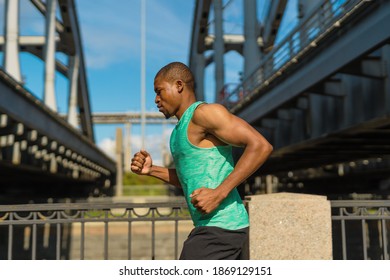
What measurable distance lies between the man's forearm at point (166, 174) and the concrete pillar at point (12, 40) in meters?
16.2

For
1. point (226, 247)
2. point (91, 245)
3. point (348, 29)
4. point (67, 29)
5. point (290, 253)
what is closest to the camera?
point (226, 247)

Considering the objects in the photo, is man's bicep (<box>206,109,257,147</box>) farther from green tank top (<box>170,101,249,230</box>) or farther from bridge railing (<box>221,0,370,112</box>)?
bridge railing (<box>221,0,370,112</box>)

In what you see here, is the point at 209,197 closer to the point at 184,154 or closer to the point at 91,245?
the point at 184,154

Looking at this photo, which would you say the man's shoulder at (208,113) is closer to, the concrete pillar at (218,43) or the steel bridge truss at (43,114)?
the steel bridge truss at (43,114)

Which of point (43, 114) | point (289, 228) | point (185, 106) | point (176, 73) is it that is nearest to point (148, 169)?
point (185, 106)

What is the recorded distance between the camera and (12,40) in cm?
1806

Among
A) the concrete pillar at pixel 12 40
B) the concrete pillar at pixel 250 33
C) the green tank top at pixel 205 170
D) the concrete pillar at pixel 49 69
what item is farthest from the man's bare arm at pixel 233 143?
the concrete pillar at pixel 250 33

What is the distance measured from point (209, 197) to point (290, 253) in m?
1.52

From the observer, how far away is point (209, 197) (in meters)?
2.23

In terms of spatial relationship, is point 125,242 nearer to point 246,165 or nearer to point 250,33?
point 246,165

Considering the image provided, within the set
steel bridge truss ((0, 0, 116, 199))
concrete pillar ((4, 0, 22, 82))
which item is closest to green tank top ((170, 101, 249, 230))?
steel bridge truss ((0, 0, 116, 199))

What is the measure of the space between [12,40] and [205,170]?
1771cm

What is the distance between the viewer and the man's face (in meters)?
2.46

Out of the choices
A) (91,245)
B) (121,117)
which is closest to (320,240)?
(91,245)
